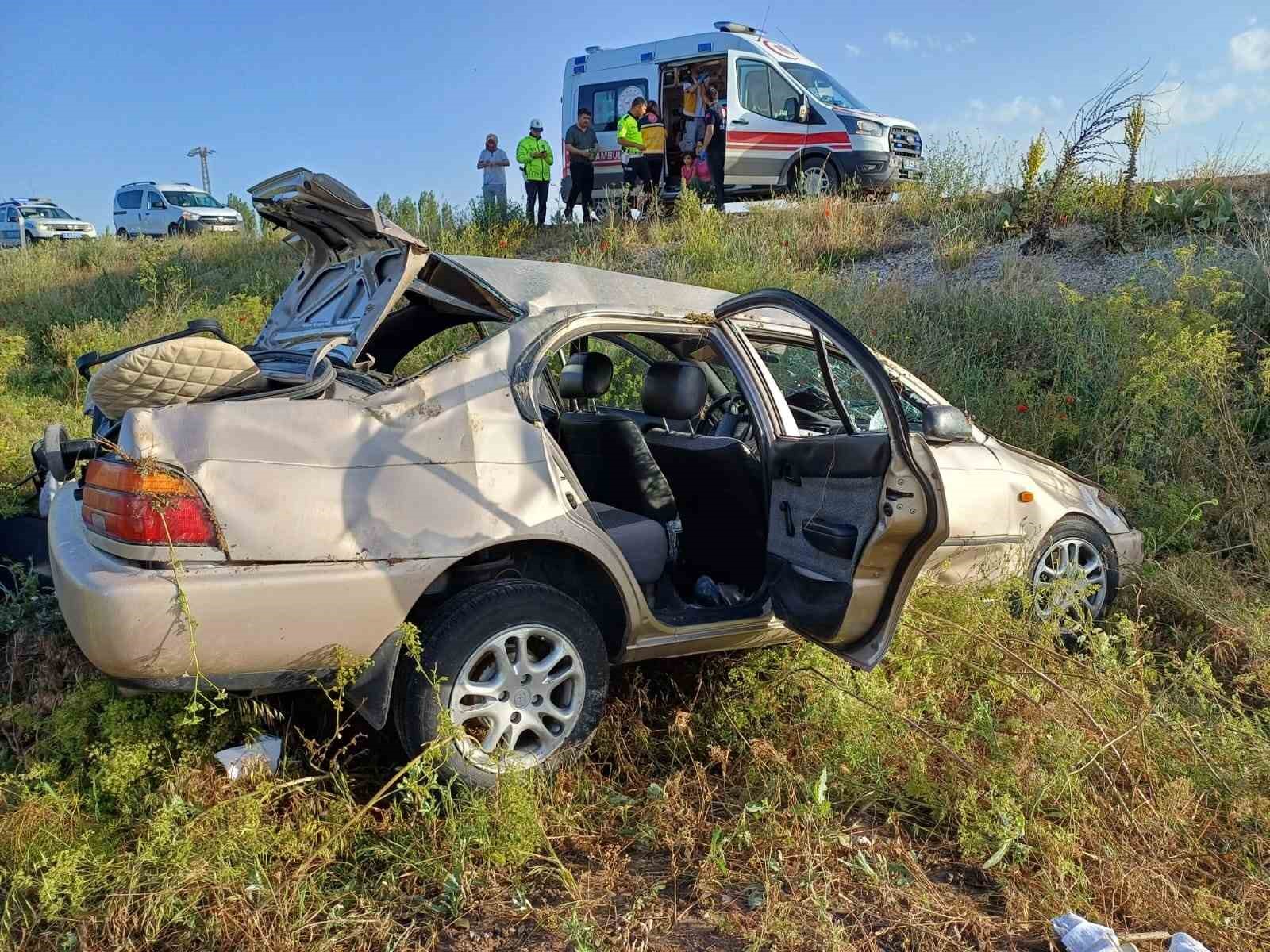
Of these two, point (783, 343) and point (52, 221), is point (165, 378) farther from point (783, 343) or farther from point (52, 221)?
point (52, 221)

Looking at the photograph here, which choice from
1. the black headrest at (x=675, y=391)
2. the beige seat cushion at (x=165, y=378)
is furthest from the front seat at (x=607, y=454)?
the beige seat cushion at (x=165, y=378)

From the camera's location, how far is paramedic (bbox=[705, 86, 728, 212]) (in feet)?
46.5

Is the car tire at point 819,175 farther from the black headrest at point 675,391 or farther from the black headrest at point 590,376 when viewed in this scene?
the black headrest at point 675,391

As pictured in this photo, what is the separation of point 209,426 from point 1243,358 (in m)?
7.14

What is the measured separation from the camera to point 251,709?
3.14 meters

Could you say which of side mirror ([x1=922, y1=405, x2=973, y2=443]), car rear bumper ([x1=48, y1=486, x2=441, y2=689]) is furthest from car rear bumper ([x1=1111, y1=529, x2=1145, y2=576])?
A: car rear bumper ([x1=48, y1=486, x2=441, y2=689])

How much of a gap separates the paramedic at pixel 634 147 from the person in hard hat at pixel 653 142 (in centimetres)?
5

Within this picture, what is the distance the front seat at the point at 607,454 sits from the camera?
3953mm

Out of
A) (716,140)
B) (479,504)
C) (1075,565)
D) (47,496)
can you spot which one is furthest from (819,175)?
(479,504)

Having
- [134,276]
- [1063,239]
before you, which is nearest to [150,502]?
[1063,239]

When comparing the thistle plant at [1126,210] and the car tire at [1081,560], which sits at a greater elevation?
the thistle plant at [1126,210]

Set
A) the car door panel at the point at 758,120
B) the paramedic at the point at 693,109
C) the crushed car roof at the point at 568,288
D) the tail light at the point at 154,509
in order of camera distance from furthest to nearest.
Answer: the paramedic at the point at 693,109 → the car door panel at the point at 758,120 → the crushed car roof at the point at 568,288 → the tail light at the point at 154,509

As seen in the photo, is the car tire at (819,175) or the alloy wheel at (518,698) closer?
the alloy wheel at (518,698)

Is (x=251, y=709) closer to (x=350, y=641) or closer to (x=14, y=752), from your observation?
(x=350, y=641)
